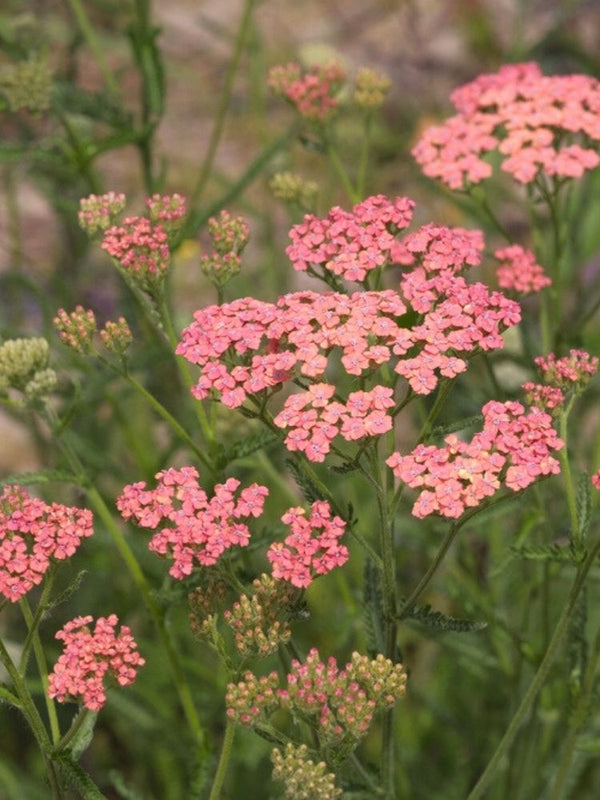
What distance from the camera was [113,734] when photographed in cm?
420

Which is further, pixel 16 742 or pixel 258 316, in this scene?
pixel 16 742

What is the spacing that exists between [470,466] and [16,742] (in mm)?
2732

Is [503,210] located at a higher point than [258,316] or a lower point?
lower

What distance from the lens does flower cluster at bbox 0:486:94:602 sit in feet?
6.43

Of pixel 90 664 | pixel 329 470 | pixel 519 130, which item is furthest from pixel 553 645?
pixel 519 130

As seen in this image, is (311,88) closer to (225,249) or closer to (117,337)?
(225,249)

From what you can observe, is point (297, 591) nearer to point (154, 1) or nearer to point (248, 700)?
point (248, 700)

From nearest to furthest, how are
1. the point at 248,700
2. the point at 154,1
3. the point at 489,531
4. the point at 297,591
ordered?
the point at 248,700 < the point at 297,591 < the point at 489,531 < the point at 154,1

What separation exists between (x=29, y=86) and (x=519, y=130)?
1.25 m

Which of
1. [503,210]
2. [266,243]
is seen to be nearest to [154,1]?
[503,210]

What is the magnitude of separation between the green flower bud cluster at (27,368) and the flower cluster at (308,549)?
0.68m

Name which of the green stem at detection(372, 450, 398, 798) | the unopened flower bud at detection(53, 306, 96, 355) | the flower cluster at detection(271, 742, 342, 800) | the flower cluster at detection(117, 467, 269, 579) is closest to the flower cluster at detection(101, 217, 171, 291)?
the unopened flower bud at detection(53, 306, 96, 355)

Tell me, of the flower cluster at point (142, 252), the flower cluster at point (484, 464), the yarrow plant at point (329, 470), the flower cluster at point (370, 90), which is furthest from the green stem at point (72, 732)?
the flower cluster at point (370, 90)

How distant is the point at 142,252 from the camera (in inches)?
92.5
